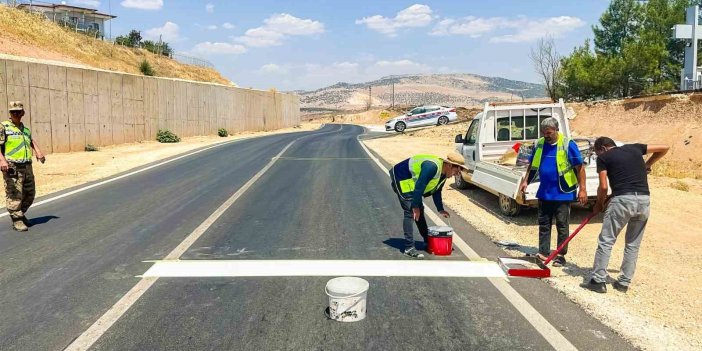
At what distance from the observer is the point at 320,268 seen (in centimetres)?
579

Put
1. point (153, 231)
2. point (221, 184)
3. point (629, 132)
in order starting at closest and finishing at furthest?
point (153, 231) < point (221, 184) < point (629, 132)

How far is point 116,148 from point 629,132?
26.5 meters

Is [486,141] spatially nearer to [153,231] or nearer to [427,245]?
[427,245]

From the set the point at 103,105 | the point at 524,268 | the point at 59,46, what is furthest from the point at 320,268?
the point at 59,46

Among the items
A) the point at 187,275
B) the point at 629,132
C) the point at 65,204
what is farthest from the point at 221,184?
the point at 629,132

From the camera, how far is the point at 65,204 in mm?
10047

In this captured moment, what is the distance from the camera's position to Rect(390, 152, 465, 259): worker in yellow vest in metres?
6.07

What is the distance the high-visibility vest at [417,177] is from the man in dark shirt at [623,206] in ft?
5.77

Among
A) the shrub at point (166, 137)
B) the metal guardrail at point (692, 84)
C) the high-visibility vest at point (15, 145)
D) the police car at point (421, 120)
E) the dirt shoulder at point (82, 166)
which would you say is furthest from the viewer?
the police car at point (421, 120)

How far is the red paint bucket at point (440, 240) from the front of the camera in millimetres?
6328

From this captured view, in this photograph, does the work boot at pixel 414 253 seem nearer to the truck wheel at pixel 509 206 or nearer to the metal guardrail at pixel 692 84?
the truck wheel at pixel 509 206

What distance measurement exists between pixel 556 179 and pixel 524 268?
1.18 metres

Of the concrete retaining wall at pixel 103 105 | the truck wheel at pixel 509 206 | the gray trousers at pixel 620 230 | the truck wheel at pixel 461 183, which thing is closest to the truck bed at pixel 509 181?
the truck wheel at pixel 509 206

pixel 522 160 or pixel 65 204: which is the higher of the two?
pixel 522 160
